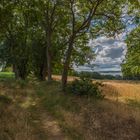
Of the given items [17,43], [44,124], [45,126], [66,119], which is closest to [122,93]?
[66,119]

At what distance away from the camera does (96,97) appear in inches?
774

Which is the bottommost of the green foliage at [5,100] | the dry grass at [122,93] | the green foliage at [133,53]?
the green foliage at [5,100]

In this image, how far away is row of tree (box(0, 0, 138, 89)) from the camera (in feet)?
74.3

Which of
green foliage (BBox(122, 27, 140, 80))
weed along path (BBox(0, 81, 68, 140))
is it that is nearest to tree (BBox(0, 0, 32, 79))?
green foliage (BBox(122, 27, 140, 80))

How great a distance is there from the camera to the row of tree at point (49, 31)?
891 inches

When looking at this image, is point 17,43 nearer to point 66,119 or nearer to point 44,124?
point 66,119

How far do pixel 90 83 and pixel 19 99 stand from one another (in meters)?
4.01

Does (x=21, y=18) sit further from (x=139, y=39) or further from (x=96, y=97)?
(x=96, y=97)

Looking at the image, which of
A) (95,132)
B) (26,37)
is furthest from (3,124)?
(26,37)

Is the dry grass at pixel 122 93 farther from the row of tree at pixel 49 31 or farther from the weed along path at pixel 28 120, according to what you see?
the weed along path at pixel 28 120

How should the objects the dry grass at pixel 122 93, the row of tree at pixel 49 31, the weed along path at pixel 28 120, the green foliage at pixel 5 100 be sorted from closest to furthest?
the weed along path at pixel 28 120 → the green foliage at pixel 5 100 → the dry grass at pixel 122 93 → the row of tree at pixel 49 31

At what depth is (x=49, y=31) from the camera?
27703 millimetres

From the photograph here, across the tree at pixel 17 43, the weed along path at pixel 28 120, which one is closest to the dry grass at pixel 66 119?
the weed along path at pixel 28 120

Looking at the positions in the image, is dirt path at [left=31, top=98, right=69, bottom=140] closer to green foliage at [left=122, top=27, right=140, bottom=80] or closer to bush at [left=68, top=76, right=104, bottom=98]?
bush at [left=68, top=76, right=104, bottom=98]
